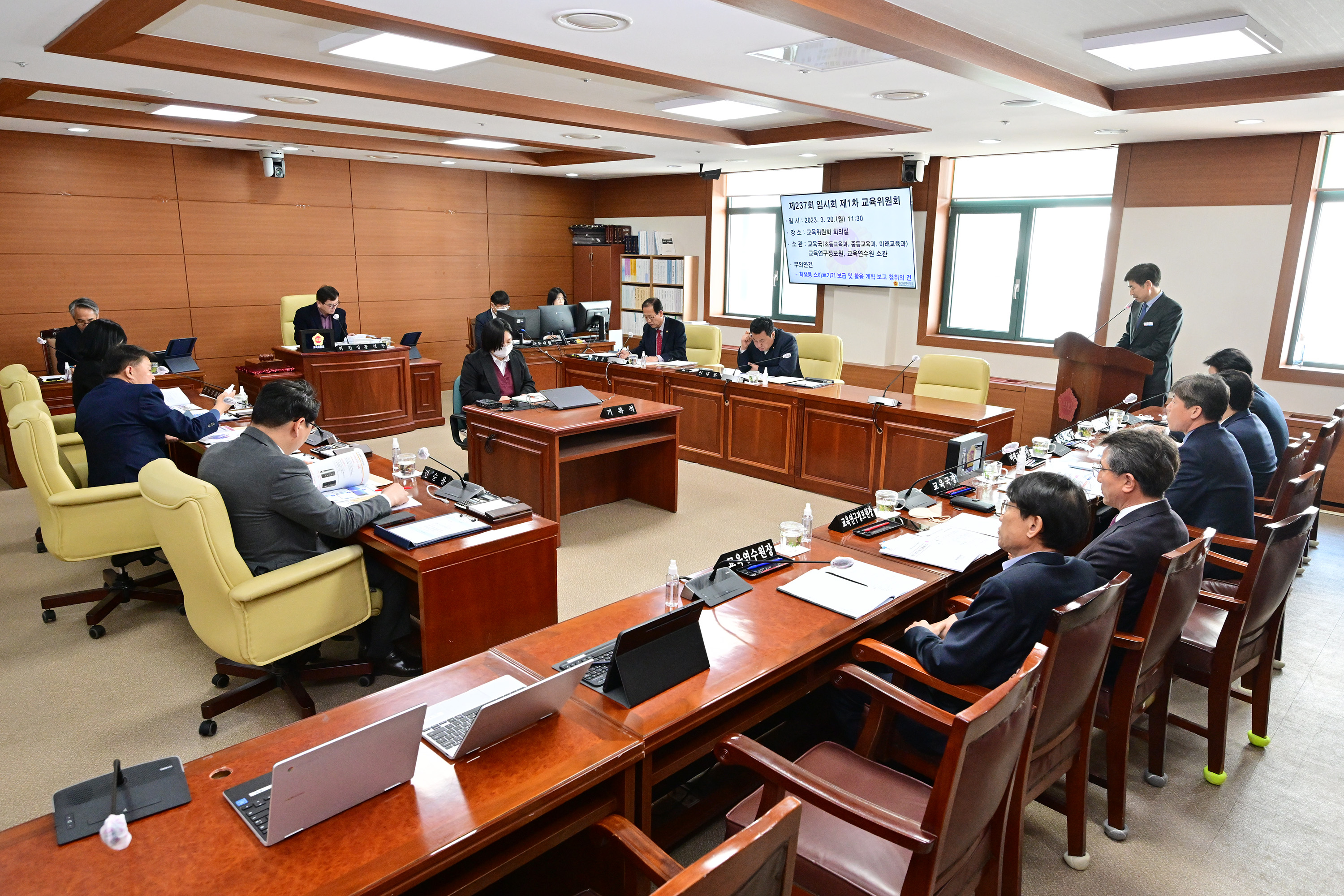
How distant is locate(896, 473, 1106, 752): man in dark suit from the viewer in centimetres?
198

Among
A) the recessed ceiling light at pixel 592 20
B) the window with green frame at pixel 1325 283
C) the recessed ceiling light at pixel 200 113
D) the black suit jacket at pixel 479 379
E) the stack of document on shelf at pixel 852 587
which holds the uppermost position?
the recessed ceiling light at pixel 200 113

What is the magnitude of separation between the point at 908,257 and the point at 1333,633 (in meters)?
4.83

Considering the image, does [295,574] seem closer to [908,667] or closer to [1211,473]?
[908,667]

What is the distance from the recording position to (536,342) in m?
7.80

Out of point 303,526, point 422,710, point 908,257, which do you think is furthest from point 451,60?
point 908,257

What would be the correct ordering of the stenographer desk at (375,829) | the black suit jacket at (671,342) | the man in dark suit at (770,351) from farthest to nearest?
the black suit jacket at (671,342), the man in dark suit at (770,351), the stenographer desk at (375,829)

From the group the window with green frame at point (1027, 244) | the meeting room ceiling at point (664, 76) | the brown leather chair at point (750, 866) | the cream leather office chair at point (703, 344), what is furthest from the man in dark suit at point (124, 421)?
the window with green frame at point (1027, 244)

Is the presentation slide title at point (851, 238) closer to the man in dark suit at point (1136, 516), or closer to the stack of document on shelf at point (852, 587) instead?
the man in dark suit at point (1136, 516)

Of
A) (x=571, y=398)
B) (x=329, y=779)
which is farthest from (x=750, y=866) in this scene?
(x=571, y=398)

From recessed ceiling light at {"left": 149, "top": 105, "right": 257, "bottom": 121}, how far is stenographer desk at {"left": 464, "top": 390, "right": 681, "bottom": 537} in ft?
9.73

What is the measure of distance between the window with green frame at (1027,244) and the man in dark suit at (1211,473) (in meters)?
3.96

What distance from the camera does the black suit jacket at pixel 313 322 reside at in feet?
24.3

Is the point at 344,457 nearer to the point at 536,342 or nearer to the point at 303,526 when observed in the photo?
the point at 303,526

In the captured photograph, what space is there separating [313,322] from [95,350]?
2.78m
